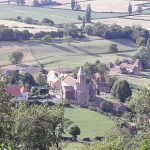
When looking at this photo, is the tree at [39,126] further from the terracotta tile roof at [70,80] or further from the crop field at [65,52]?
the crop field at [65,52]

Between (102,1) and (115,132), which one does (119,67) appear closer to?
(115,132)

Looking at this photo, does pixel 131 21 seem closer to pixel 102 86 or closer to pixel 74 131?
pixel 102 86

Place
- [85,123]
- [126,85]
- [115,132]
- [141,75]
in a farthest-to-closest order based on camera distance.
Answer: [141,75] < [126,85] < [85,123] < [115,132]

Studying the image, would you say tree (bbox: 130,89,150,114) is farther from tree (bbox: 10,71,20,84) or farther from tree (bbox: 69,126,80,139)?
tree (bbox: 10,71,20,84)

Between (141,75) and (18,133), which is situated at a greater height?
(18,133)

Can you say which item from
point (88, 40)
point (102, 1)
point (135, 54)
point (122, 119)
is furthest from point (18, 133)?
point (102, 1)

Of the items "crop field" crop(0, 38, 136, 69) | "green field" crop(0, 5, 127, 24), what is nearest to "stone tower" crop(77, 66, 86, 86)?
"crop field" crop(0, 38, 136, 69)

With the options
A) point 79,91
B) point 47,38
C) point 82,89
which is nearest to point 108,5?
point 47,38
